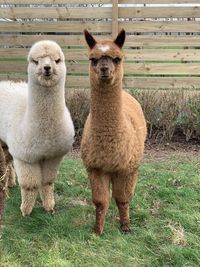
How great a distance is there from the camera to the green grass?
3.33 metres

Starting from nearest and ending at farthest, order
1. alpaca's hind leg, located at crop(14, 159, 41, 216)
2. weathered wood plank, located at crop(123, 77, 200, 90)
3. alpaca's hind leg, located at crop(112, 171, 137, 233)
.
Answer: alpaca's hind leg, located at crop(112, 171, 137, 233) → alpaca's hind leg, located at crop(14, 159, 41, 216) → weathered wood plank, located at crop(123, 77, 200, 90)

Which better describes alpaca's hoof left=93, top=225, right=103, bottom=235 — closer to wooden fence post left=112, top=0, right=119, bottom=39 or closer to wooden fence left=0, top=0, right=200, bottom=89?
wooden fence left=0, top=0, right=200, bottom=89

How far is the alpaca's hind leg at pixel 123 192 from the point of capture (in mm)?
3693

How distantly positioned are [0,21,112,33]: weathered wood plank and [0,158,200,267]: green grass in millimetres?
2752

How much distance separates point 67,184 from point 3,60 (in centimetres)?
310

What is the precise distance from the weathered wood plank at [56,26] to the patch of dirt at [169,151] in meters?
1.94

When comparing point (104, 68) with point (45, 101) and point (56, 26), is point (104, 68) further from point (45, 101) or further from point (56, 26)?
point (56, 26)

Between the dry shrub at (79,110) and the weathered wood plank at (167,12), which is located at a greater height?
the weathered wood plank at (167,12)

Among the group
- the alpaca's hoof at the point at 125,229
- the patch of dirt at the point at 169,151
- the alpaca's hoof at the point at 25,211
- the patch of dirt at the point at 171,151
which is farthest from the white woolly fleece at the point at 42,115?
the patch of dirt at the point at 171,151

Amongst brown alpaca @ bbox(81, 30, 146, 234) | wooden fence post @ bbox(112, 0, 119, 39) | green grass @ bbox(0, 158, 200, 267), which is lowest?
green grass @ bbox(0, 158, 200, 267)

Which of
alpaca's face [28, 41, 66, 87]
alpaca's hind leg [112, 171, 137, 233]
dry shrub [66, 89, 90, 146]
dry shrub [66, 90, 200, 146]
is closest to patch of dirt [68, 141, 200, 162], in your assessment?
dry shrub [66, 90, 200, 146]

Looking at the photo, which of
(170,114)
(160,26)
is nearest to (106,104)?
(170,114)

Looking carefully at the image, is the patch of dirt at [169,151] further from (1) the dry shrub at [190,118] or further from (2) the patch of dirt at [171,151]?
(1) the dry shrub at [190,118]

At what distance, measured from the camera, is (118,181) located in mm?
3689
